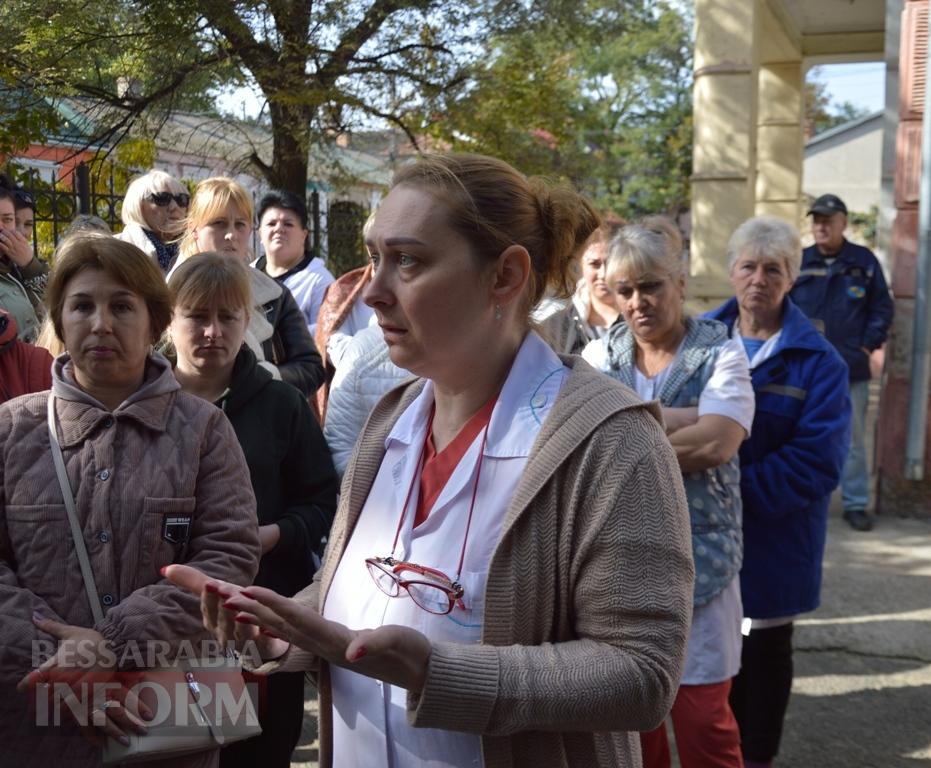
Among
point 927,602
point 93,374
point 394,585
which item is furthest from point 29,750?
point 927,602

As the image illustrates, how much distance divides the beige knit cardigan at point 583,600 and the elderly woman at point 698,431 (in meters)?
1.57

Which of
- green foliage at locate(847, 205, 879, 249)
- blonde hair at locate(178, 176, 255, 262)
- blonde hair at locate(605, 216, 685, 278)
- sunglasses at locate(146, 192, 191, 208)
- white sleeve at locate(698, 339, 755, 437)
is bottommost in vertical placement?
white sleeve at locate(698, 339, 755, 437)

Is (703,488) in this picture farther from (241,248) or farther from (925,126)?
(925,126)

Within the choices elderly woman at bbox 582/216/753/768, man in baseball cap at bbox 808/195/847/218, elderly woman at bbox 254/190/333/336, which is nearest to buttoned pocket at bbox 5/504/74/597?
elderly woman at bbox 582/216/753/768

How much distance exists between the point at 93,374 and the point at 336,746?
1163 mm

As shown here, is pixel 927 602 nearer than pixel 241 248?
No

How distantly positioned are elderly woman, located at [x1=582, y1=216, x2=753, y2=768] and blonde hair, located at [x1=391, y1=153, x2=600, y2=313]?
1353 millimetres

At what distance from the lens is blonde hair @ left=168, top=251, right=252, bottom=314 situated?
3287 mm

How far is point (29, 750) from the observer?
8.20ft

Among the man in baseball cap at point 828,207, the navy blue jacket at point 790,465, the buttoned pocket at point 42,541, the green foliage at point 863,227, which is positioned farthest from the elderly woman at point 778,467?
the green foliage at point 863,227

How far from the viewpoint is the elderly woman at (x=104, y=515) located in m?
2.42

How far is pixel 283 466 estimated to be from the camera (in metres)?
3.35

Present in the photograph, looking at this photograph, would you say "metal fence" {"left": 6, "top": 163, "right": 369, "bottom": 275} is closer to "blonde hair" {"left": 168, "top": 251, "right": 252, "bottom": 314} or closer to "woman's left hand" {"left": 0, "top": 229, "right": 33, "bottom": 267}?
"woman's left hand" {"left": 0, "top": 229, "right": 33, "bottom": 267}

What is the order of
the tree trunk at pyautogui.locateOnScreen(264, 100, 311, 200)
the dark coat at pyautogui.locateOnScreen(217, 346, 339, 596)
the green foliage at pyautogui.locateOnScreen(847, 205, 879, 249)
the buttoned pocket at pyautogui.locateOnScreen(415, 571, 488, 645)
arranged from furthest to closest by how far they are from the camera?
the green foliage at pyautogui.locateOnScreen(847, 205, 879, 249) < the tree trunk at pyautogui.locateOnScreen(264, 100, 311, 200) < the dark coat at pyautogui.locateOnScreen(217, 346, 339, 596) < the buttoned pocket at pyautogui.locateOnScreen(415, 571, 488, 645)
